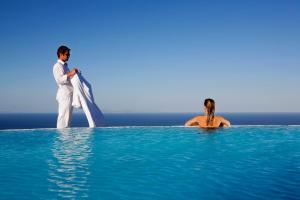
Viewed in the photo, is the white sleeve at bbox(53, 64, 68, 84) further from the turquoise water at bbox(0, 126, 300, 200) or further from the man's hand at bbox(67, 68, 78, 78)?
the turquoise water at bbox(0, 126, 300, 200)

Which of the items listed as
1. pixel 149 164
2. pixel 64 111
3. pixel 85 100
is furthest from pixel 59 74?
pixel 149 164

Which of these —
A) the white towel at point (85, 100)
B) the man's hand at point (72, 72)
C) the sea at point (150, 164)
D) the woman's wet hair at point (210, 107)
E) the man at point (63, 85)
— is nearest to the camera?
the sea at point (150, 164)

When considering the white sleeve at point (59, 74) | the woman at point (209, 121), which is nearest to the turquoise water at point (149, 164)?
the woman at point (209, 121)

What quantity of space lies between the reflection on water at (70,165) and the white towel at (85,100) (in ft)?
4.95

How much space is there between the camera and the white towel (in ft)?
43.1

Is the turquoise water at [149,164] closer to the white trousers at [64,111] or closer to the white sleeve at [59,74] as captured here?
the white trousers at [64,111]

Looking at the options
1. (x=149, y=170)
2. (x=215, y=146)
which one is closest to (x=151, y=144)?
(x=215, y=146)

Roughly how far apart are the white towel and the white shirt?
251mm

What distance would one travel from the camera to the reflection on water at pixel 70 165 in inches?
218

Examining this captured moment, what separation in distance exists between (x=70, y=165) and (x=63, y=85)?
19.9 ft

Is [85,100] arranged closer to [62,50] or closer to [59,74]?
[59,74]

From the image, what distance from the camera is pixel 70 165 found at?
737cm

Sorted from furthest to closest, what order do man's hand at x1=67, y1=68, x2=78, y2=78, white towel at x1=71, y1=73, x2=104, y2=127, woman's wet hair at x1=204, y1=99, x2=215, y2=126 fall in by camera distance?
white towel at x1=71, y1=73, x2=104, y2=127
man's hand at x1=67, y1=68, x2=78, y2=78
woman's wet hair at x1=204, y1=99, x2=215, y2=126

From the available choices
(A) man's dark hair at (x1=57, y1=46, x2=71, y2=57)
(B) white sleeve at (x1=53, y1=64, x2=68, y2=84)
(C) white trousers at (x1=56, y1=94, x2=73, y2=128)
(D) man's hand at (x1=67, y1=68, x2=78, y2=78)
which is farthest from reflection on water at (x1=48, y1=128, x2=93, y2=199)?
(A) man's dark hair at (x1=57, y1=46, x2=71, y2=57)
